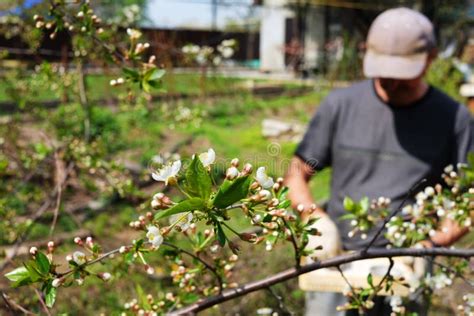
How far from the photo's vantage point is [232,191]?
792 mm

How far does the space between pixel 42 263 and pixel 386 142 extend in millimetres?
1989

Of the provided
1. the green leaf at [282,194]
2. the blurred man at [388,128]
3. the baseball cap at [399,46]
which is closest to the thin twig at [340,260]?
the green leaf at [282,194]

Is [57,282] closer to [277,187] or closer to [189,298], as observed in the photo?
[277,187]

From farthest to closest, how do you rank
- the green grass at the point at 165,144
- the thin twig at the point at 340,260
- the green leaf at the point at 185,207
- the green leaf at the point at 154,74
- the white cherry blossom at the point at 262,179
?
the green grass at the point at 165,144, the green leaf at the point at 154,74, the thin twig at the point at 340,260, the white cherry blossom at the point at 262,179, the green leaf at the point at 185,207

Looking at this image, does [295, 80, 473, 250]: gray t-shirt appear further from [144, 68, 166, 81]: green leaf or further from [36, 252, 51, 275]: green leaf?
[36, 252, 51, 275]: green leaf

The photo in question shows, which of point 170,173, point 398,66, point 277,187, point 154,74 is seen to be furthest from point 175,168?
point 398,66

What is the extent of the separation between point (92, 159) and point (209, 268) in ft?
4.88

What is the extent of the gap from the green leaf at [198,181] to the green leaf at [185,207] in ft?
0.04

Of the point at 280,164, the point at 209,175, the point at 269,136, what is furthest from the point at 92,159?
the point at 269,136

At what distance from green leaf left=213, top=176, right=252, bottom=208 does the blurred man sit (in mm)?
1765

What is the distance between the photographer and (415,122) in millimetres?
2686

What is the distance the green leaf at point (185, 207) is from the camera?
0.77 meters

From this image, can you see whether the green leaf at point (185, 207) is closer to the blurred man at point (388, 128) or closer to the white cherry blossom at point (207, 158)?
the white cherry blossom at point (207, 158)

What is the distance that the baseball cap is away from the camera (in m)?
2.48
